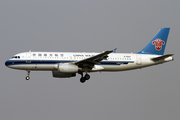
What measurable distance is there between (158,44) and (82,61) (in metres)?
12.6

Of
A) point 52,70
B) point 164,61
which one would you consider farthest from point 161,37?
point 52,70

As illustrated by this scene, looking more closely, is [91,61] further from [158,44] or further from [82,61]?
[158,44]

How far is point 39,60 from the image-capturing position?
40.8m

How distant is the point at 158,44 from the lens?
4656cm

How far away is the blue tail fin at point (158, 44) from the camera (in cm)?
4612

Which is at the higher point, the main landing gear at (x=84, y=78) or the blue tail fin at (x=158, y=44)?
the blue tail fin at (x=158, y=44)

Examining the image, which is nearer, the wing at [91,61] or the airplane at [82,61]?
the wing at [91,61]

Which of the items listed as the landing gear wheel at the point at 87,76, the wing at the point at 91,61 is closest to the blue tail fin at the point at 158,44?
the wing at the point at 91,61

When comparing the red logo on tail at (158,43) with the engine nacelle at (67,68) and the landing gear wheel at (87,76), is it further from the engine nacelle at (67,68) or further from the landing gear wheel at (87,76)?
the engine nacelle at (67,68)

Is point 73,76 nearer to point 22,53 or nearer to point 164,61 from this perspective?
point 22,53

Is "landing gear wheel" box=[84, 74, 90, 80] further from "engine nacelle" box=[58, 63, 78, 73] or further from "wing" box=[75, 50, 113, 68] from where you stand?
"engine nacelle" box=[58, 63, 78, 73]

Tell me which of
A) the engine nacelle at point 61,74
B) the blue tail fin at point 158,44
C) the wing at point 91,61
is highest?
the blue tail fin at point 158,44

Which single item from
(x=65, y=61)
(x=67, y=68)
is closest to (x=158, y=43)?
(x=65, y=61)

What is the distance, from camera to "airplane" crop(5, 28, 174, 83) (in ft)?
134
